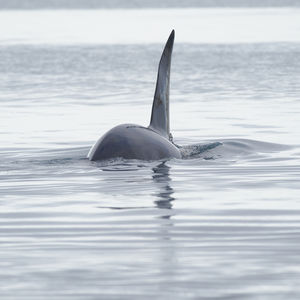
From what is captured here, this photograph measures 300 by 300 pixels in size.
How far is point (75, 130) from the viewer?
20.1m

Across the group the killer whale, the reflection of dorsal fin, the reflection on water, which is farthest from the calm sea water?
the reflection of dorsal fin

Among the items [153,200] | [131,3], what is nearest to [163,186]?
[153,200]

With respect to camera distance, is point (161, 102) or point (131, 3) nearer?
point (161, 102)

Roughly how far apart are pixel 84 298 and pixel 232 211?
3666 mm

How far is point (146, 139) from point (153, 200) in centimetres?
255

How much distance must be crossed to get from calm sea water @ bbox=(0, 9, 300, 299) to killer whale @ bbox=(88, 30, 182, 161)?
0.51ft

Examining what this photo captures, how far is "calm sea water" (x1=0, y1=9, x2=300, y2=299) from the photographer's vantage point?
8.45m

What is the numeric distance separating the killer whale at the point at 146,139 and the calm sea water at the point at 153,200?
155mm

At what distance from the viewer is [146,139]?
1457cm

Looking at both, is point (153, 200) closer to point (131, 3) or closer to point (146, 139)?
point (146, 139)

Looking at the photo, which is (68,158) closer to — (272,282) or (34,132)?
(34,132)

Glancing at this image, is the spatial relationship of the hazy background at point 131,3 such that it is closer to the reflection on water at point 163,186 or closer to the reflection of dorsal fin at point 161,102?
the reflection of dorsal fin at point 161,102

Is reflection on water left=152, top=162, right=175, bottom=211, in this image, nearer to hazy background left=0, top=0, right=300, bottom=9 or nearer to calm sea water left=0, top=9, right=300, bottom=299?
calm sea water left=0, top=9, right=300, bottom=299

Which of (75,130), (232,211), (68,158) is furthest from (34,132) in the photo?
(232,211)
